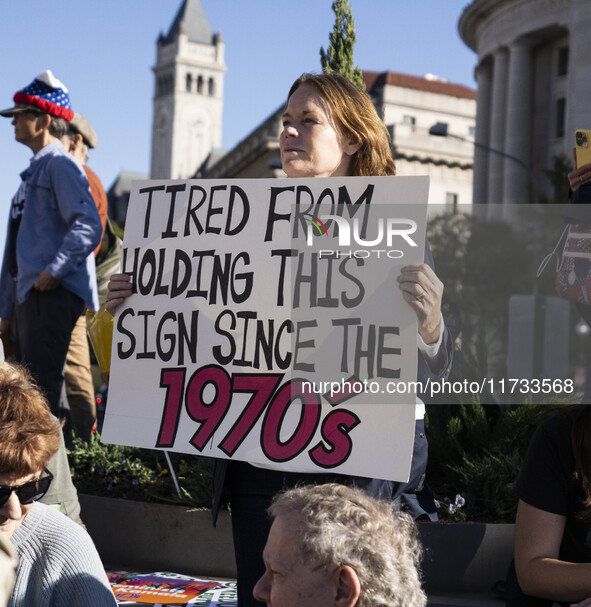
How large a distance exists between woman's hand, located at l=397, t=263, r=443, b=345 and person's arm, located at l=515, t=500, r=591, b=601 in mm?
651

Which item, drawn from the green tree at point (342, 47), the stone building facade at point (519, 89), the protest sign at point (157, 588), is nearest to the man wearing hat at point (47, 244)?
the protest sign at point (157, 588)

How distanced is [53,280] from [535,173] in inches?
1809

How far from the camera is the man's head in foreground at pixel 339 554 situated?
1.83 metres

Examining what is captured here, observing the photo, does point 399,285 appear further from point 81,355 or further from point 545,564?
point 81,355

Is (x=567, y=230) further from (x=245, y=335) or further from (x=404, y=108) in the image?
(x=404, y=108)

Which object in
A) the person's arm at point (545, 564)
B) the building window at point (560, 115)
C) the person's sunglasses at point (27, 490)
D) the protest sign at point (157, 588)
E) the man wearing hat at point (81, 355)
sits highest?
the building window at point (560, 115)

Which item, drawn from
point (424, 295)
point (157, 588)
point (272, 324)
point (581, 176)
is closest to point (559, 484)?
point (424, 295)

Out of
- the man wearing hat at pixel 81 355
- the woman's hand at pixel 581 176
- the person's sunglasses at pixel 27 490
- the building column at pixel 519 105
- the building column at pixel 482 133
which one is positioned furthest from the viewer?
the building column at pixel 482 133

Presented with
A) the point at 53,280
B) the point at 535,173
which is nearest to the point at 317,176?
the point at 53,280

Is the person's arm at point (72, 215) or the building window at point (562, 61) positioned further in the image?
the building window at point (562, 61)

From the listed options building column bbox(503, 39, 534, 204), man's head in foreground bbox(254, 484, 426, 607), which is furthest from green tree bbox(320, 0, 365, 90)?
building column bbox(503, 39, 534, 204)

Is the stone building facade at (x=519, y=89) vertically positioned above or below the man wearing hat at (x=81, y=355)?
above

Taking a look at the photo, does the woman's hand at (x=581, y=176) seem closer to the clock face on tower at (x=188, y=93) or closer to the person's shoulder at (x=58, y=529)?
the person's shoulder at (x=58, y=529)

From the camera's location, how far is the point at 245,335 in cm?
284
